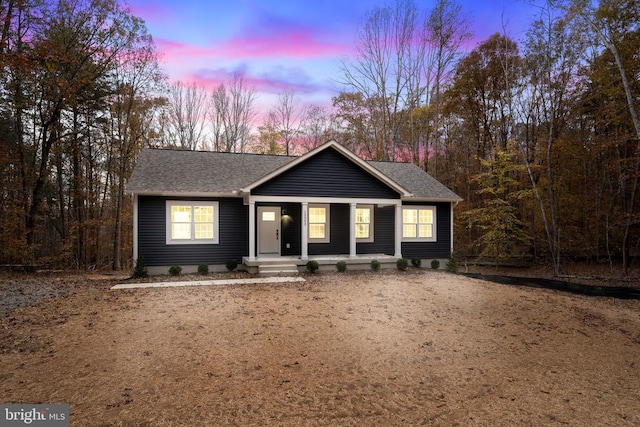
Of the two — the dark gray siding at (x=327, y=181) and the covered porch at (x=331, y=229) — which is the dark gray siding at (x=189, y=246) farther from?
the dark gray siding at (x=327, y=181)

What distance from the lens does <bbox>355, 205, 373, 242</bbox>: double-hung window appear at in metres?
15.7

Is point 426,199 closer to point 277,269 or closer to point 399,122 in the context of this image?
point 277,269

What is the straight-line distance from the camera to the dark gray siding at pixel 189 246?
41.9 ft

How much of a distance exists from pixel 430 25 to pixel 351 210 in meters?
19.3

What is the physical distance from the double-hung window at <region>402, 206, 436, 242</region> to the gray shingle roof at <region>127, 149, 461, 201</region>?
83cm

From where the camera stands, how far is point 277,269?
1293 cm

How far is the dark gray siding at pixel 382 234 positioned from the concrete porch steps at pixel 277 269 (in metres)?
3.92

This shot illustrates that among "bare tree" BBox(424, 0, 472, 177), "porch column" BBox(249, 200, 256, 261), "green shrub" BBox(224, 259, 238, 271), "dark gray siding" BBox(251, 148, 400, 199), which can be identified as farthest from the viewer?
"bare tree" BBox(424, 0, 472, 177)

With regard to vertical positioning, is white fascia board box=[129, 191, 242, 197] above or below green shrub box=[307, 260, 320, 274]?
above

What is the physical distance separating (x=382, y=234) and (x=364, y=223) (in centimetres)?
105

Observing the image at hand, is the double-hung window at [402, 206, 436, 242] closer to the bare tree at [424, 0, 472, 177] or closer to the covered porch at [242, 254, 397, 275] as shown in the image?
the covered porch at [242, 254, 397, 275]

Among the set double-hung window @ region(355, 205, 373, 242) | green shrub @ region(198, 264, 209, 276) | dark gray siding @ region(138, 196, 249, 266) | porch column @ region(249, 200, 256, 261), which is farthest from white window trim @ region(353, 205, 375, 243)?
green shrub @ region(198, 264, 209, 276)

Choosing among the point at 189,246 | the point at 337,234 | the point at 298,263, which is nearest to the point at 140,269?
the point at 189,246

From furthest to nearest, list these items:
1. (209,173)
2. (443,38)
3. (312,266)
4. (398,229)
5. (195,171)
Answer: (443,38) → (398,229) → (209,173) → (195,171) → (312,266)
